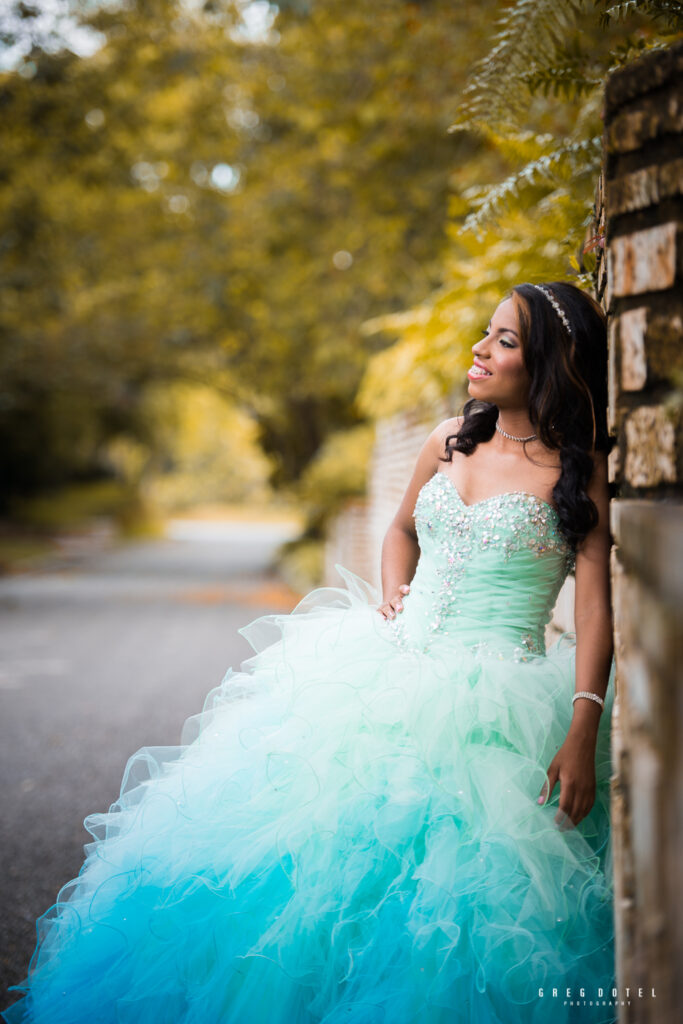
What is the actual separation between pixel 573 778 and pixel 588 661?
1.00 ft

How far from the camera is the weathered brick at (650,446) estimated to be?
5.31ft

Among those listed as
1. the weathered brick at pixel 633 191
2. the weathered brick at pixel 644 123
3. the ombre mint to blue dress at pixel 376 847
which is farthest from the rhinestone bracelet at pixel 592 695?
the weathered brick at pixel 644 123

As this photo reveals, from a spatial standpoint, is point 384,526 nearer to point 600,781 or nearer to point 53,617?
point 53,617

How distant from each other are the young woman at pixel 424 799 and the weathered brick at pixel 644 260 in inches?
28.1

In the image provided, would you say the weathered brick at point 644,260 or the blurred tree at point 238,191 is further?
the blurred tree at point 238,191

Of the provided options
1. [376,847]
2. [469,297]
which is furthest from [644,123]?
[469,297]

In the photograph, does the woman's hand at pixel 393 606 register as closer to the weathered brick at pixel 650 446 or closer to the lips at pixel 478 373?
the lips at pixel 478 373

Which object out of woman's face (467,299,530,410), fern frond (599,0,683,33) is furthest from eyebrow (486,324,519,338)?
fern frond (599,0,683,33)

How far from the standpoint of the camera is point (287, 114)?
36.5 ft

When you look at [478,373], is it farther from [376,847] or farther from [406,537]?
[376,847]

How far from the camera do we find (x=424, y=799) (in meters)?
2.18

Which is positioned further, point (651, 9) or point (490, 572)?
point (490, 572)

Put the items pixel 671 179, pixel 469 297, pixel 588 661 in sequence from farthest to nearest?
1. pixel 469 297
2. pixel 588 661
3. pixel 671 179

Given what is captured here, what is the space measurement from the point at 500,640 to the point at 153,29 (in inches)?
425
